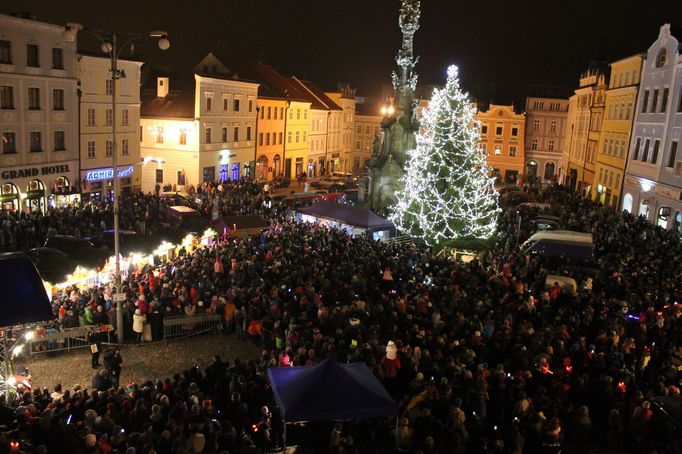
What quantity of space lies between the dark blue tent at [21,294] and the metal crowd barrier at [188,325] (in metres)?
5.55

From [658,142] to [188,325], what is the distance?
3261 centimetres

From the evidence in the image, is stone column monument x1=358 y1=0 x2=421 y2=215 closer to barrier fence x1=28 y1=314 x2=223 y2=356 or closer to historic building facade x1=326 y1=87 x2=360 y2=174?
barrier fence x1=28 y1=314 x2=223 y2=356

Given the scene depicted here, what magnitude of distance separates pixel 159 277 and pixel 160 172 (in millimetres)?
29219

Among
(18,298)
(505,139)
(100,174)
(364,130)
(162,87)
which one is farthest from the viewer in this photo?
(364,130)

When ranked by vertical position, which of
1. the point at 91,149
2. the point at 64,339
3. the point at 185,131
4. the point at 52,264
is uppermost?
the point at 185,131

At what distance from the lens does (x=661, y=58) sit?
124 ft

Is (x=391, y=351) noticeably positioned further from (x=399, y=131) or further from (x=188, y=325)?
(x=399, y=131)

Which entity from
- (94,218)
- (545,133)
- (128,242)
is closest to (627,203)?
(545,133)

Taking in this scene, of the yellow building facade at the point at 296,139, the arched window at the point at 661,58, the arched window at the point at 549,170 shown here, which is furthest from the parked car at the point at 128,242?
the arched window at the point at 549,170

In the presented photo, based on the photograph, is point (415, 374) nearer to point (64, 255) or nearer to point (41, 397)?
point (41, 397)

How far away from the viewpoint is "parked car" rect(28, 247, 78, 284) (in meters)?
15.7

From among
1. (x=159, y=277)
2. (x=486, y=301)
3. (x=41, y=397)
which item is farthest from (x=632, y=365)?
(x=159, y=277)

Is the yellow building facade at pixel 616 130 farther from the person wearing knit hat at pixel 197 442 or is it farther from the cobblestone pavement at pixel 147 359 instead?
the person wearing knit hat at pixel 197 442

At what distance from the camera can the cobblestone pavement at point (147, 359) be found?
14.7 m
